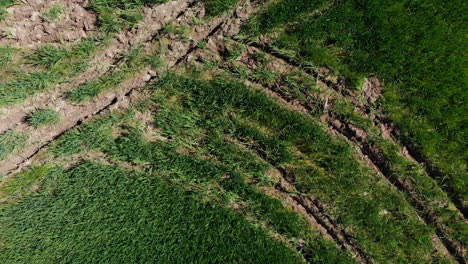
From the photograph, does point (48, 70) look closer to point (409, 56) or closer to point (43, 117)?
point (43, 117)

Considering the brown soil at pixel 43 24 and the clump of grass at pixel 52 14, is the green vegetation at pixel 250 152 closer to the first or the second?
the brown soil at pixel 43 24

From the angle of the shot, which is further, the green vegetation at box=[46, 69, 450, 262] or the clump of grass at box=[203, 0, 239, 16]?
the clump of grass at box=[203, 0, 239, 16]

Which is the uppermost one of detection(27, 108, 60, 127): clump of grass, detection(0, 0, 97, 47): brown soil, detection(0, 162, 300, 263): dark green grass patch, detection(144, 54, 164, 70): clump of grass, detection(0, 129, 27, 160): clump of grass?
detection(0, 0, 97, 47): brown soil

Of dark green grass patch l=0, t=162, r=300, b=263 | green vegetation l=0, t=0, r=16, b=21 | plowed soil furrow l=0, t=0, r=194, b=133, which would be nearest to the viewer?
dark green grass patch l=0, t=162, r=300, b=263

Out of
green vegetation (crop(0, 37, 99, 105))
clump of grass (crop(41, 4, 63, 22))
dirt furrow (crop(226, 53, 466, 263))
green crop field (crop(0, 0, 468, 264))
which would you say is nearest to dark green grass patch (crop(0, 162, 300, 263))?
green crop field (crop(0, 0, 468, 264))

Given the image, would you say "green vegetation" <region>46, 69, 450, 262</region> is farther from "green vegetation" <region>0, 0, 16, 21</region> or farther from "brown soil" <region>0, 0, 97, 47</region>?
"green vegetation" <region>0, 0, 16, 21</region>

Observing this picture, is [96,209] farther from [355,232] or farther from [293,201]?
[355,232]

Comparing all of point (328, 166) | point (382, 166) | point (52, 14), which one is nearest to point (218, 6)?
point (52, 14)
